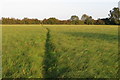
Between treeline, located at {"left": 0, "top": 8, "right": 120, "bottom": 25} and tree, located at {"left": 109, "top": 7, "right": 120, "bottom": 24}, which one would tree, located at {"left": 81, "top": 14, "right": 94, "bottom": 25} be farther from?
tree, located at {"left": 109, "top": 7, "right": 120, "bottom": 24}

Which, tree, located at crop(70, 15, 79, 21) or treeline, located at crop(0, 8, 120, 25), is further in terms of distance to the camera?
tree, located at crop(70, 15, 79, 21)

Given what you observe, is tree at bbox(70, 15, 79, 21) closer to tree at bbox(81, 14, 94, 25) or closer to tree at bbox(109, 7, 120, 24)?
tree at bbox(81, 14, 94, 25)

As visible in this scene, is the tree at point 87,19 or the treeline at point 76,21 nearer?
the treeline at point 76,21

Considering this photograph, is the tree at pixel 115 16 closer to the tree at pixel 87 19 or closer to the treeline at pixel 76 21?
the treeline at pixel 76 21

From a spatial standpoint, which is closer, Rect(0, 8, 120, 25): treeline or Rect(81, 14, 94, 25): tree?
Rect(0, 8, 120, 25): treeline

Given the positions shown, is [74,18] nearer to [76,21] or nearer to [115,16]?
[76,21]

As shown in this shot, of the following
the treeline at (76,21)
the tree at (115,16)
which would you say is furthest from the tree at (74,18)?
the tree at (115,16)

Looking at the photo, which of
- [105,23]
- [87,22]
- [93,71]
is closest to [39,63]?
[93,71]

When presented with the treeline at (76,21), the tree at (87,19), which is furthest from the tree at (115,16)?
the tree at (87,19)

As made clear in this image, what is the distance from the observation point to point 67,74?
389 inches

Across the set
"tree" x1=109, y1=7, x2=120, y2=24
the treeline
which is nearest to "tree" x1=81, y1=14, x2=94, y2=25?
the treeline

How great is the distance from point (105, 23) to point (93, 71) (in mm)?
147732

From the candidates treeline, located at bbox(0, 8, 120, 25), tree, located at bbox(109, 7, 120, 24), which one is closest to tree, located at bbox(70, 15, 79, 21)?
treeline, located at bbox(0, 8, 120, 25)

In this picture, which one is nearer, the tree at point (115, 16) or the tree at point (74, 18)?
the tree at point (115, 16)
